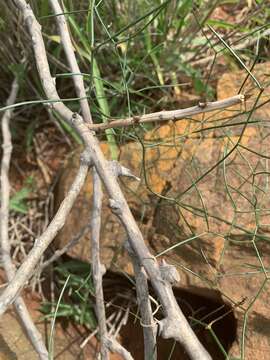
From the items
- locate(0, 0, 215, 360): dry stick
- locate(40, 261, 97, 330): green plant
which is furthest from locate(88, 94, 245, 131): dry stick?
locate(40, 261, 97, 330): green plant

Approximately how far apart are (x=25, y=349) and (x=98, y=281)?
405mm

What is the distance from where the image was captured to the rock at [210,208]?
1.33 meters

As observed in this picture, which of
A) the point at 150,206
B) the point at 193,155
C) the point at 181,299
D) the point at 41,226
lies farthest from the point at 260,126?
the point at 41,226

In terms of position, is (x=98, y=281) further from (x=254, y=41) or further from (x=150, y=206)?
(x=254, y=41)

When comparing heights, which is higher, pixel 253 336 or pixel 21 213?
pixel 21 213

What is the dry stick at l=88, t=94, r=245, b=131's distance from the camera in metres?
0.89

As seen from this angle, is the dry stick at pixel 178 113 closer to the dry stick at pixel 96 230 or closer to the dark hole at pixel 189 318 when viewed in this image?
the dry stick at pixel 96 230

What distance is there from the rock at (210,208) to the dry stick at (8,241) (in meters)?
0.21

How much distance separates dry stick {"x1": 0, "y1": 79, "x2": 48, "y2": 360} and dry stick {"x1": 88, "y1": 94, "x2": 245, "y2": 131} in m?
0.59

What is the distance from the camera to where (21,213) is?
187 centimetres

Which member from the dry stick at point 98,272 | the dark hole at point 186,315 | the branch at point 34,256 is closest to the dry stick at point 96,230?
the dry stick at point 98,272

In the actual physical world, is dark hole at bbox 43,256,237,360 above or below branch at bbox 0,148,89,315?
below

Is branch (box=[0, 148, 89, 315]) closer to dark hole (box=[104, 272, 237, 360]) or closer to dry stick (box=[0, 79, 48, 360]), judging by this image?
dry stick (box=[0, 79, 48, 360])

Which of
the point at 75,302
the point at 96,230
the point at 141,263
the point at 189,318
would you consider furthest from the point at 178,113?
the point at 75,302
